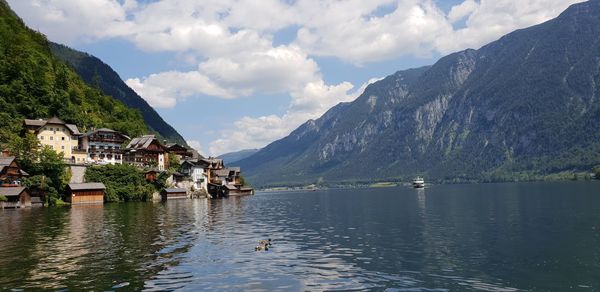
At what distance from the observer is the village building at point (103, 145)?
134 m

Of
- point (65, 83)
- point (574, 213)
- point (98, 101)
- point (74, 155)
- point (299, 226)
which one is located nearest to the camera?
point (299, 226)

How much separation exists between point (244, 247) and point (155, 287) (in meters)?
16.0

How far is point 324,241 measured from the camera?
1842 inches

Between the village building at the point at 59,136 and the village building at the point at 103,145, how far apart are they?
7.09ft

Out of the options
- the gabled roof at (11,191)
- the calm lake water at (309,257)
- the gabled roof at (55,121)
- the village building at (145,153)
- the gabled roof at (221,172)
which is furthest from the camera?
the gabled roof at (221,172)

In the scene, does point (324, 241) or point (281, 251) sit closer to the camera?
point (281, 251)

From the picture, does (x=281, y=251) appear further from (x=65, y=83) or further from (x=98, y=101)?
(x=98, y=101)

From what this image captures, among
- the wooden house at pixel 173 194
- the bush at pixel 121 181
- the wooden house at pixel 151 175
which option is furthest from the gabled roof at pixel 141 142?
the bush at pixel 121 181

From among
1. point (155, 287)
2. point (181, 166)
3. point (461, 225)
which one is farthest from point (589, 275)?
point (181, 166)

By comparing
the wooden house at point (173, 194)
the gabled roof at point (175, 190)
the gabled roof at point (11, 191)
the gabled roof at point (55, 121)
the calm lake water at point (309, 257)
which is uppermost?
the gabled roof at point (55, 121)

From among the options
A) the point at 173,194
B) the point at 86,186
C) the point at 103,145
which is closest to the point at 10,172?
the point at 86,186

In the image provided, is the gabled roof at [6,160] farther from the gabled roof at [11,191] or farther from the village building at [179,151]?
the village building at [179,151]

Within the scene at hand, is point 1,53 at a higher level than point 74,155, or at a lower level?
higher

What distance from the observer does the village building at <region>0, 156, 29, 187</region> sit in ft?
318
